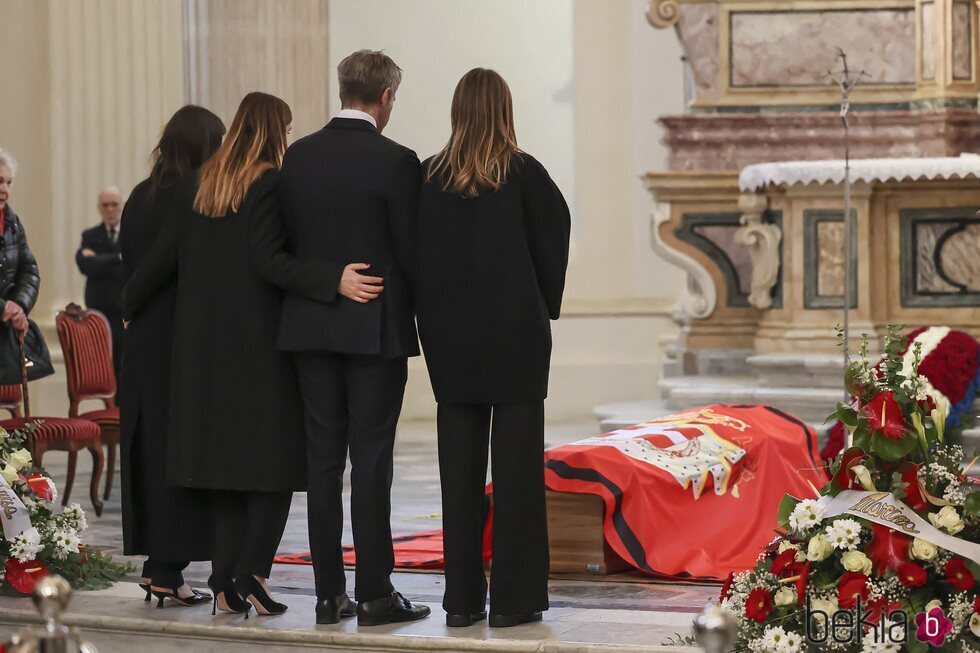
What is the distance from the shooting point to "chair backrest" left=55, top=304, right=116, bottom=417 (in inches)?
348

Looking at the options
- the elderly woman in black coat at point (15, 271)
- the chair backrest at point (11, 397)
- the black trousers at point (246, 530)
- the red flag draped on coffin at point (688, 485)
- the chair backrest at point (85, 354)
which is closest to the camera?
the black trousers at point (246, 530)

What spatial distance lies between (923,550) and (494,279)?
1428 mm

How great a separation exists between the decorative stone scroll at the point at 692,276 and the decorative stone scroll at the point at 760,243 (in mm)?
534

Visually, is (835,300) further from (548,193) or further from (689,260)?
(548,193)

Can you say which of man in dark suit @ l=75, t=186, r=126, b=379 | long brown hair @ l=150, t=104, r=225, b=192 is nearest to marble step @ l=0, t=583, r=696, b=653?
long brown hair @ l=150, t=104, r=225, b=192

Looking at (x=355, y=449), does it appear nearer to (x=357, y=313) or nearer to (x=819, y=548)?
(x=357, y=313)

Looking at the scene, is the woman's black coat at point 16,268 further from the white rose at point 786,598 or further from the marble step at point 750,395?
the white rose at point 786,598

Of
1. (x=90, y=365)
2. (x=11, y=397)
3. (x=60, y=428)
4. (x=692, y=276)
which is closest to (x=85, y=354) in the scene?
(x=90, y=365)

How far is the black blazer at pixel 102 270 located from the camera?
10727mm

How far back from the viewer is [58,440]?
8.22m

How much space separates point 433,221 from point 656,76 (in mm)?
9062

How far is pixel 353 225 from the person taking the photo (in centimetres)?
501

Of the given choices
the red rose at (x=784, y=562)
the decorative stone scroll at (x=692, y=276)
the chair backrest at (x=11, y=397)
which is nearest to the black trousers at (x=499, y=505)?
the red rose at (x=784, y=562)

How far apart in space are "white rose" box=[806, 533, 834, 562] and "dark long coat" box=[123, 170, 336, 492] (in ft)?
5.22
